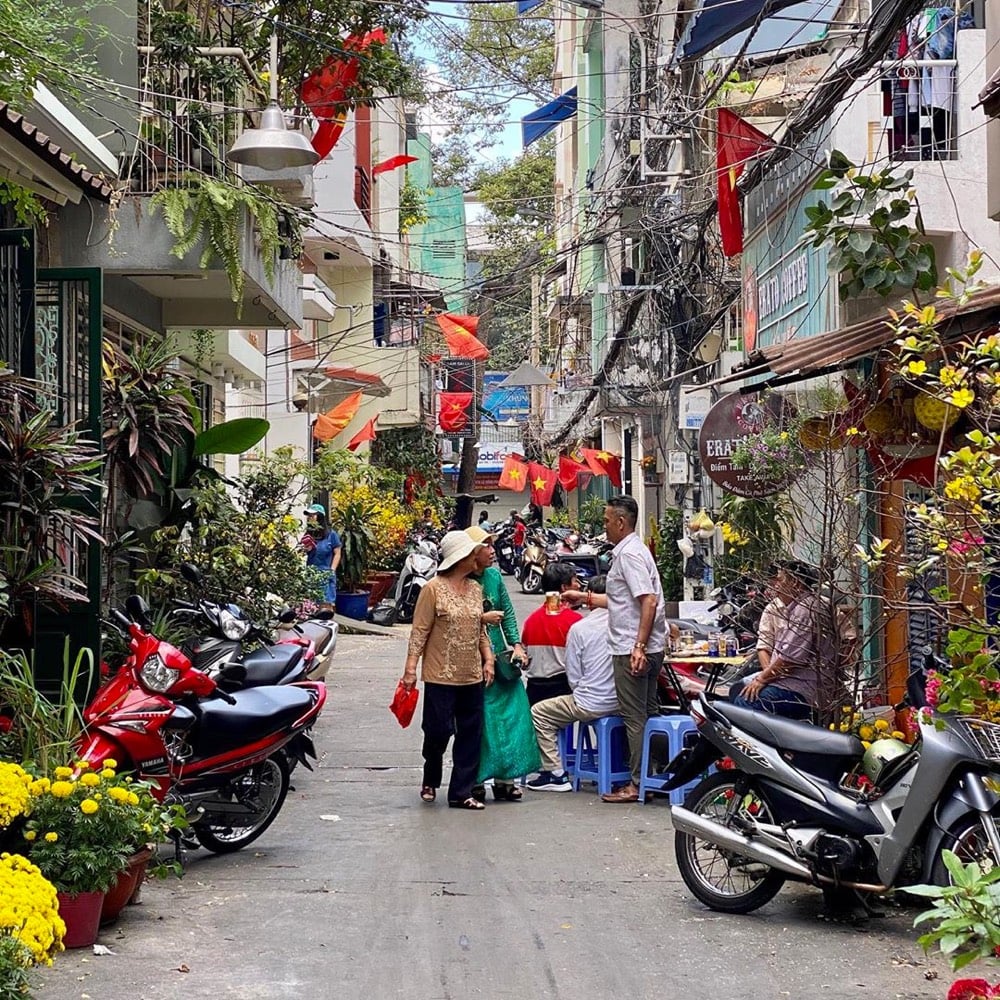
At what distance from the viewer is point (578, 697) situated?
32.2ft

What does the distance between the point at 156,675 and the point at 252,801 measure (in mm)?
1314

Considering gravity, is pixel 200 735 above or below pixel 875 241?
below

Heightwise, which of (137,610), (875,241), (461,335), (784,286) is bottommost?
(137,610)

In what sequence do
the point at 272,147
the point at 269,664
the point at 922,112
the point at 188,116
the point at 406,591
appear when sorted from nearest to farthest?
1. the point at 269,664
2. the point at 272,147
3. the point at 922,112
4. the point at 188,116
5. the point at 406,591

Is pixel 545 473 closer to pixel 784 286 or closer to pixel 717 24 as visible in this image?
pixel 784 286

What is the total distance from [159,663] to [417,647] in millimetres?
2697

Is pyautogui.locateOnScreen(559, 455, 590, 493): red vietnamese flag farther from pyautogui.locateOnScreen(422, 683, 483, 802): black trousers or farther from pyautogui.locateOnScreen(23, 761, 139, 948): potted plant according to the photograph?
pyautogui.locateOnScreen(23, 761, 139, 948): potted plant

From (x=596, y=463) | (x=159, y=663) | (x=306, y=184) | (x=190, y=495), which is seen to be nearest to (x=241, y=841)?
(x=159, y=663)

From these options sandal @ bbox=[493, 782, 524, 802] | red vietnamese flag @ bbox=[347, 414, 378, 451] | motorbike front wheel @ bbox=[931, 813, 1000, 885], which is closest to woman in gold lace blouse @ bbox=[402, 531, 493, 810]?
sandal @ bbox=[493, 782, 524, 802]

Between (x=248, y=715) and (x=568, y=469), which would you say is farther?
(x=568, y=469)

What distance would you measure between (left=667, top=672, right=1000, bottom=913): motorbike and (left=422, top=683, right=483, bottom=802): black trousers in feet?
8.08

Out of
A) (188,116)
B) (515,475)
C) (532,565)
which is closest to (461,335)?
(532,565)

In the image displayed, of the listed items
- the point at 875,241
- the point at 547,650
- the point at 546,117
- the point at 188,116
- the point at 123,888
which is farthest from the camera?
the point at 546,117

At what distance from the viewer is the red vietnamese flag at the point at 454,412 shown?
3897cm
